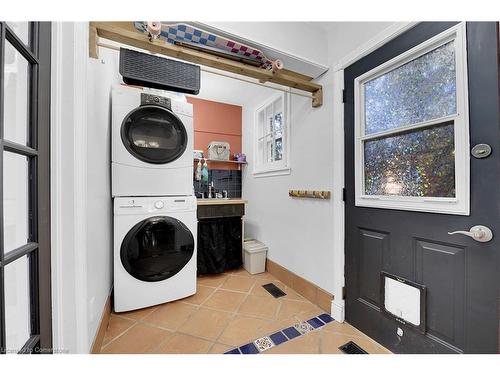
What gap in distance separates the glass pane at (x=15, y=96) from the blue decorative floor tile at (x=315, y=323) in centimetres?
196

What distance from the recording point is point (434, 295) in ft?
3.61

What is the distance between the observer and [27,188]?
2.56 feet

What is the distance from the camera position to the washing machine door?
Answer: 5.35 ft

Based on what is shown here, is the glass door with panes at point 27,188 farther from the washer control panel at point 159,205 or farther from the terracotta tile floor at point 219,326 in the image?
the washer control panel at point 159,205

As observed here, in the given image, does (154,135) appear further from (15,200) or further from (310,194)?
(310,194)

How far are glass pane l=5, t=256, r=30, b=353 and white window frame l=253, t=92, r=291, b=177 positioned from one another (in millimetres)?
1976

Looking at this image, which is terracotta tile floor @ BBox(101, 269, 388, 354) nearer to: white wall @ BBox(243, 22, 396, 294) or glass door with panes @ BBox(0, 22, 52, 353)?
white wall @ BBox(243, 22, 396, 294)

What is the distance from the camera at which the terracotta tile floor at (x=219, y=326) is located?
1287mm

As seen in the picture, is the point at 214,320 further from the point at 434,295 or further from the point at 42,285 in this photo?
the point at 434,295

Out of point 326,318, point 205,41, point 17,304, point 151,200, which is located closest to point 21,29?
point 205,41

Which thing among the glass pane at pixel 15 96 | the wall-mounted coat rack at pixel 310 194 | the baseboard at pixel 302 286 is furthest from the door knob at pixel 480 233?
the glass pane at pixel 15 96

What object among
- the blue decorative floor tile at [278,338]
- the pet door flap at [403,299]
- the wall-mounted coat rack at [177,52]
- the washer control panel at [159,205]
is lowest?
the blue decorative floor tile at [278,338]

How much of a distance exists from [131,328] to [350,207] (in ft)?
6.12
